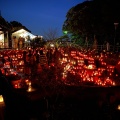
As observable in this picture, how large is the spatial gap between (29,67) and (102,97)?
4.05 meters

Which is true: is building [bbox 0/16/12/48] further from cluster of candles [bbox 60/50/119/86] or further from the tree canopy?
cluster of candles [bbox 60/50/119/86]

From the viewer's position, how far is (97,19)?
24.2 metres

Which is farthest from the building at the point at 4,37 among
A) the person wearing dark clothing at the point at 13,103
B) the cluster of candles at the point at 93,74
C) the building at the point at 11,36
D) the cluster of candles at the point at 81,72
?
the person wearing dark clothing at the point at 13,103

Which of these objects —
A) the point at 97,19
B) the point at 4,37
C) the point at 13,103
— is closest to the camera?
the point at 13,103

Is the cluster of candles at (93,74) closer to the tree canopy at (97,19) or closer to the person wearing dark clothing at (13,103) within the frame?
the person wearing dark clothing at (13,103)

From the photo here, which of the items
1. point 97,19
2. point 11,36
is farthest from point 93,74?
point 11,36

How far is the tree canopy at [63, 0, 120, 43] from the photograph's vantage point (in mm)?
22769

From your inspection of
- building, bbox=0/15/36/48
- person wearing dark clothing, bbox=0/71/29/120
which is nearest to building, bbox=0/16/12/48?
building, bbox=0/15/36/48

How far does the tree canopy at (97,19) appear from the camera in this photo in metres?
22.8

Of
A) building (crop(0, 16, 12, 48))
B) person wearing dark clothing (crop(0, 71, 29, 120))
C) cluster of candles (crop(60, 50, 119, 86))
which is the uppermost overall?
building (crop(0, 16, 12, 48))

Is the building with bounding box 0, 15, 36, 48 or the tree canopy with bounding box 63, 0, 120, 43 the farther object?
the tree canopy with bounding box 63, 0, 120, 43

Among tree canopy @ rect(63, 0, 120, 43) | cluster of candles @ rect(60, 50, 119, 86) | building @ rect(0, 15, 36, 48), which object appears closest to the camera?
cluster of candles @ rect(60, 50, 119, 86)

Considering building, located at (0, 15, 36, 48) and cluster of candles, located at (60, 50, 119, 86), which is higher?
building, located at (0, 15, 36, 48)

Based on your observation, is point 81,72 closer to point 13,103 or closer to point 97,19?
point 13,103
